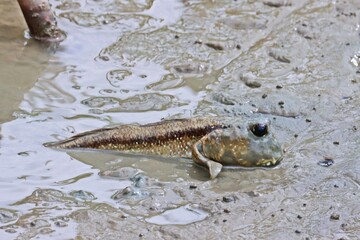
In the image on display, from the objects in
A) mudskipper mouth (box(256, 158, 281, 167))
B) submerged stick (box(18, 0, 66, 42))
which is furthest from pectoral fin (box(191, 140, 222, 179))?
submerged stick (box(18, 0, 66, 42))

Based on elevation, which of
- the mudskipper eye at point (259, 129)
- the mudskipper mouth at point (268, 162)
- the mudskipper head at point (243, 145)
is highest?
the mudskipper eye at point (259, 129)

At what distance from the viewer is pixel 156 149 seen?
3943 mm

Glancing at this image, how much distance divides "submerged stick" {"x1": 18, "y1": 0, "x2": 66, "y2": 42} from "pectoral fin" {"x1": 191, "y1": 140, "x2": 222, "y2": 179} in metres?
1.67

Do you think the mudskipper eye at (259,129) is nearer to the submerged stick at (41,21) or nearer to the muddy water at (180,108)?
the muddy water at (180,108)

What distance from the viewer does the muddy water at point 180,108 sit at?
137 inches

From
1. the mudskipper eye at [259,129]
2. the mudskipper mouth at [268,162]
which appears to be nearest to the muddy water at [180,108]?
the mudskipper mouth at [268,162]

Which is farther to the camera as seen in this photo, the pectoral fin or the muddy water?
the pectoral fin

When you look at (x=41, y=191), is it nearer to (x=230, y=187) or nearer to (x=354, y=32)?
(x=230, y=187)

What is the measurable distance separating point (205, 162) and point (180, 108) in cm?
64

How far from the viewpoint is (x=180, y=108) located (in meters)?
4.46

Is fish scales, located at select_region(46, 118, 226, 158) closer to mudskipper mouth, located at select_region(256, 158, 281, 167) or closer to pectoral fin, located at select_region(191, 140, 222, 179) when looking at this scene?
pectoral fin, located at select_region(191, 140, 222, 179)

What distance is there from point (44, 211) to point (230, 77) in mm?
1771

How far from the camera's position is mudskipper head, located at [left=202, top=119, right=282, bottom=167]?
3.89 m

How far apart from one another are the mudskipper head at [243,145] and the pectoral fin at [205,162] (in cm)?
3
